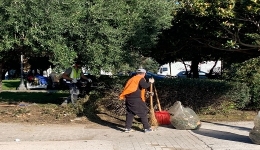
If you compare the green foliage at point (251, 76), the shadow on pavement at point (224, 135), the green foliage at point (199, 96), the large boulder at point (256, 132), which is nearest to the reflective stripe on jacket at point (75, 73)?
the green foliage at point (199, 96)

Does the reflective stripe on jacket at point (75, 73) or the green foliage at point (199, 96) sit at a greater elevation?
the reflective stripe on jacket at point (75, 73)

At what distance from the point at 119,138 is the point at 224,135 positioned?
2373mm

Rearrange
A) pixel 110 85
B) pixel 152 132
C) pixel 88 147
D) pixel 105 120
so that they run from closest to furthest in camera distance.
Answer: pixel 88 147
pixel 152 132
pixel 105 120
pixel 110 85

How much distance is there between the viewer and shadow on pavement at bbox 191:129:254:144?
8341 millimetres

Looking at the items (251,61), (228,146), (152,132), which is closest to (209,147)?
(228,146)

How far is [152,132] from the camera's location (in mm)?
9227

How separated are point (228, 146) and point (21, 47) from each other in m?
5.65

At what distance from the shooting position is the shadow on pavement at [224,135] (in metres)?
8.34

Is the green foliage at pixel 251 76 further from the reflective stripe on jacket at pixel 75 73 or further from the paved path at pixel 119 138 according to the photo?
the reflective stripe on jacket at pixel 75 73

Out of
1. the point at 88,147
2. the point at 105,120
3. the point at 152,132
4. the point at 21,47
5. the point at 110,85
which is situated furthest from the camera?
the point at 110,85

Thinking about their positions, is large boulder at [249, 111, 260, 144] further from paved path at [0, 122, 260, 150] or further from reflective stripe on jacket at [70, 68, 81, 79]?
reflective stripe on jacket at [70, 68, 81, 79]

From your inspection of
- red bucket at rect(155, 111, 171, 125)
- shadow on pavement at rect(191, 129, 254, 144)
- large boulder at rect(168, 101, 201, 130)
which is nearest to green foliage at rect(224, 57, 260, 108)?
shadow on pavement at rect(191, 129, 254, 144)

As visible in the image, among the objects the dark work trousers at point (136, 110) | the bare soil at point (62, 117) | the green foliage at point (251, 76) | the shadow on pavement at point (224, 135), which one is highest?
the green foliage at point (251, 76)

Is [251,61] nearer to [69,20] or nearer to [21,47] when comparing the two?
[69,20]
